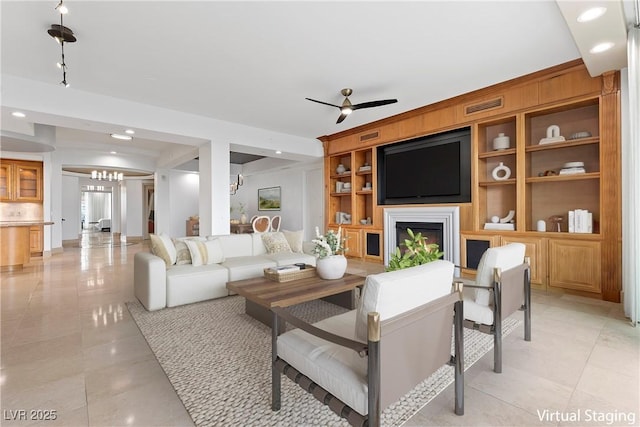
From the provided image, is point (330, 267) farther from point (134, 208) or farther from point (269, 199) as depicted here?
point (134, 208)

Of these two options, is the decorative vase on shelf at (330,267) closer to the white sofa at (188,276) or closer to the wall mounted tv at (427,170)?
the white sofa at (188,276)

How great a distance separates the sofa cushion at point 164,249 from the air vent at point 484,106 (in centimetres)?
485

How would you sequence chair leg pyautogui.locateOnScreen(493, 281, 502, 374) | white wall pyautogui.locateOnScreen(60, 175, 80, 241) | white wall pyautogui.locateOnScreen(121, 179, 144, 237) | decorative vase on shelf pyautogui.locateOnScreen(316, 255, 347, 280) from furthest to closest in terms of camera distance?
white wall pyautogui.locateOnScreen(121, 179, 144, 237) < white wall pyautogui.locateOnScreen(60, 175, 80, 241) < decorative vase on shelf pyautogui.locateOnScreen(316, 255, 347, 280) < chair leg pyautogui.locateOnScreen(493, 281, 502, 374)

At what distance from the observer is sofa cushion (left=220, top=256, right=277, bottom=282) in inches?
152

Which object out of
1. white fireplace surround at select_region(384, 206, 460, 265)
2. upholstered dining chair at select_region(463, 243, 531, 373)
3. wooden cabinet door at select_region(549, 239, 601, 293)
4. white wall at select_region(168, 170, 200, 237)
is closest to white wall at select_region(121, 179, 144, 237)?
white wall at select_region(168, 170, 200, 237)

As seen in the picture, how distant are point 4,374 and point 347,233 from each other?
5624mm

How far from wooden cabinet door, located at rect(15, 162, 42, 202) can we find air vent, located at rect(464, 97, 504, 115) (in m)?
9.71

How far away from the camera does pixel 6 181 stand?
701 cm

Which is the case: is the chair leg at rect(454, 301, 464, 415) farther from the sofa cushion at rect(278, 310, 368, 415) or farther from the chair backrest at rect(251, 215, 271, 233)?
the chair backrest at rect(251, 215, 271, 233)

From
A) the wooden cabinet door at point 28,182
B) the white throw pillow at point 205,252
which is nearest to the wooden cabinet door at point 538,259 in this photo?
the white throw pillow at point 205,252

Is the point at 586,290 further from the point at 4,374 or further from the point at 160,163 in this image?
the point at 160,163

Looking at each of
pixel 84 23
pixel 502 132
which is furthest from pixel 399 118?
pixel 84 23

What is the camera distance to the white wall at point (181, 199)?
A: 9.94 meters

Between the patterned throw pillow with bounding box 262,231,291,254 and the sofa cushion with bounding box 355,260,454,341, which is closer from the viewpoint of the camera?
the sofa cushion with bounding box 355,260,454,341
